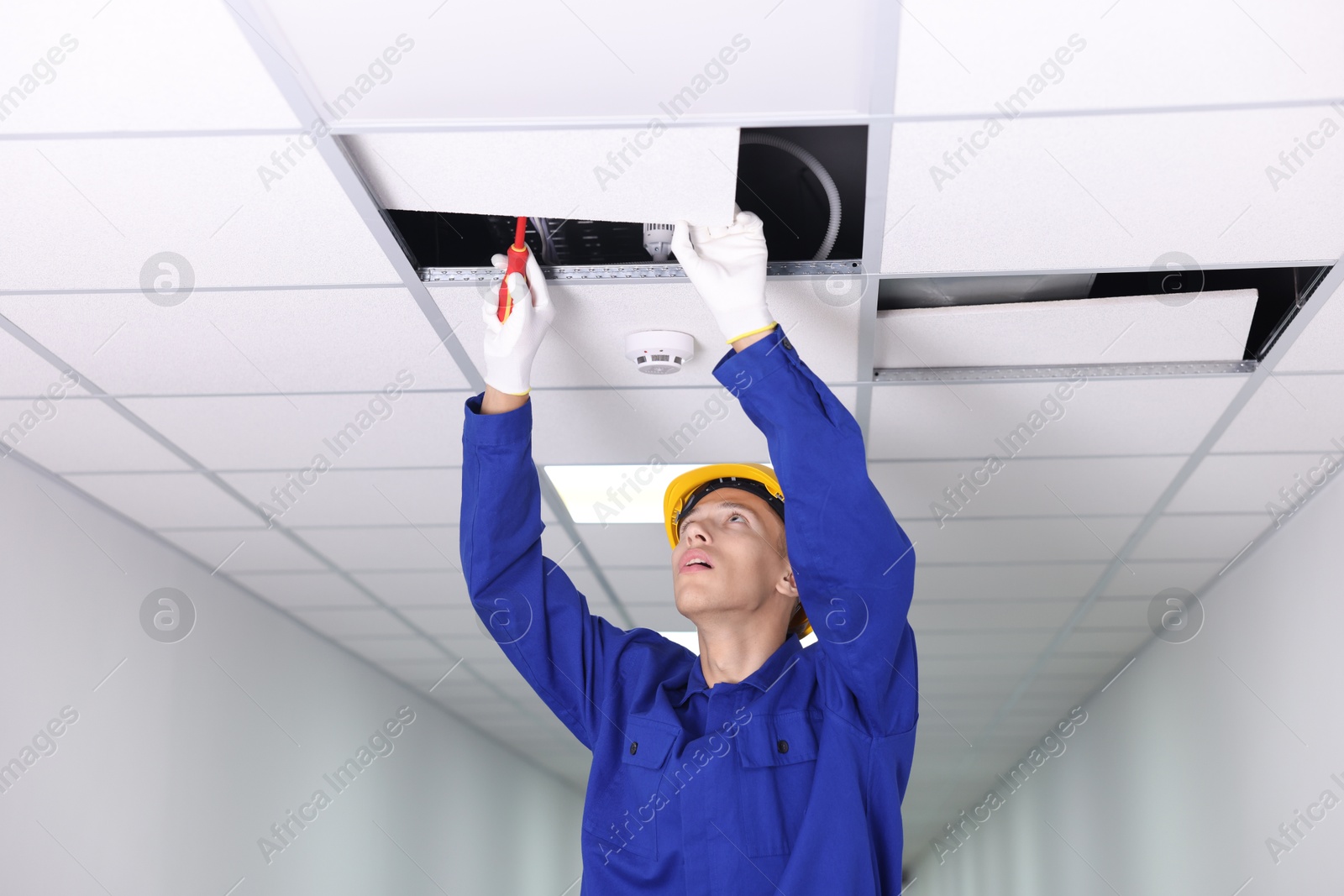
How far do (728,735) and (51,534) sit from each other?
2.28m

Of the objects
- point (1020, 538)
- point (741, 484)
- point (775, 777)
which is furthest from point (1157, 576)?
point (775, 777)

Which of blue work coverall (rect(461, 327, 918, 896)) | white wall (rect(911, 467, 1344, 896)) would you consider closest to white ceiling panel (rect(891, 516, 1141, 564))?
white wall (rect(911, 467, 1344, 896))

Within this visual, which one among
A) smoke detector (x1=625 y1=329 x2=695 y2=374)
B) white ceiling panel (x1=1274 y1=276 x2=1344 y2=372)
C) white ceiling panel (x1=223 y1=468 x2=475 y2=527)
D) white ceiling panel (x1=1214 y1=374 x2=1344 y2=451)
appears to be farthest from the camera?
white ceiling panel (x1=223 y1=468 x2=475 y2=527)

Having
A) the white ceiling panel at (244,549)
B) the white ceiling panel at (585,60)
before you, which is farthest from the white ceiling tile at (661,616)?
the white ceiling panel at (585,60)

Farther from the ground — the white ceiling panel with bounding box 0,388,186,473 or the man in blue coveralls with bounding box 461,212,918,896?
the white ceiling panel with bounding box 0,388,186,473

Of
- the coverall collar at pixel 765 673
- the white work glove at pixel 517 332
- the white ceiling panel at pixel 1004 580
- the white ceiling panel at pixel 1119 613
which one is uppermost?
the white ceiling panel at pixel 1119 613

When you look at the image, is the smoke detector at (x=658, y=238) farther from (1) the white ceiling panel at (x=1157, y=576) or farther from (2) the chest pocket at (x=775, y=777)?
(1) the white ceiling panel at (x=1157, y=576)

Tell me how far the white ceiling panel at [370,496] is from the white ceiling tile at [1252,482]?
200cm

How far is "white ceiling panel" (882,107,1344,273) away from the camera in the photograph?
5.74 ft

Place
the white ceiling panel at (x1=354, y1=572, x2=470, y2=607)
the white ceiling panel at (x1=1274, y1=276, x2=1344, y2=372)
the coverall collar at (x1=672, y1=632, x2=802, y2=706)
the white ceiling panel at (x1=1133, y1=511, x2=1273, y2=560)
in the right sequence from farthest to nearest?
the white ceiling panel at (x1=354, y1=572, x2=470, y2=607) → the white ceiling panel at (x1=1133, y1=511, x2=1273, y2=560) → the white ceiling panel at (x1=1274, y1=276, x2=1344, y2=372) → the coverall collar at (x1=672, y1=632, x2=802, y2=706)

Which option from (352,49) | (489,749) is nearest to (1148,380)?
(352,49)

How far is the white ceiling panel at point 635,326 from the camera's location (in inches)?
86.7

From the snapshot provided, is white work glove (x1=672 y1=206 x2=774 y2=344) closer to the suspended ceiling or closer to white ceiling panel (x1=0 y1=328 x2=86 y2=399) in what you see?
the suspended ceiling

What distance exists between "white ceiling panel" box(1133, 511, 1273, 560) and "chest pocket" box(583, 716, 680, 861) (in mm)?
2198
